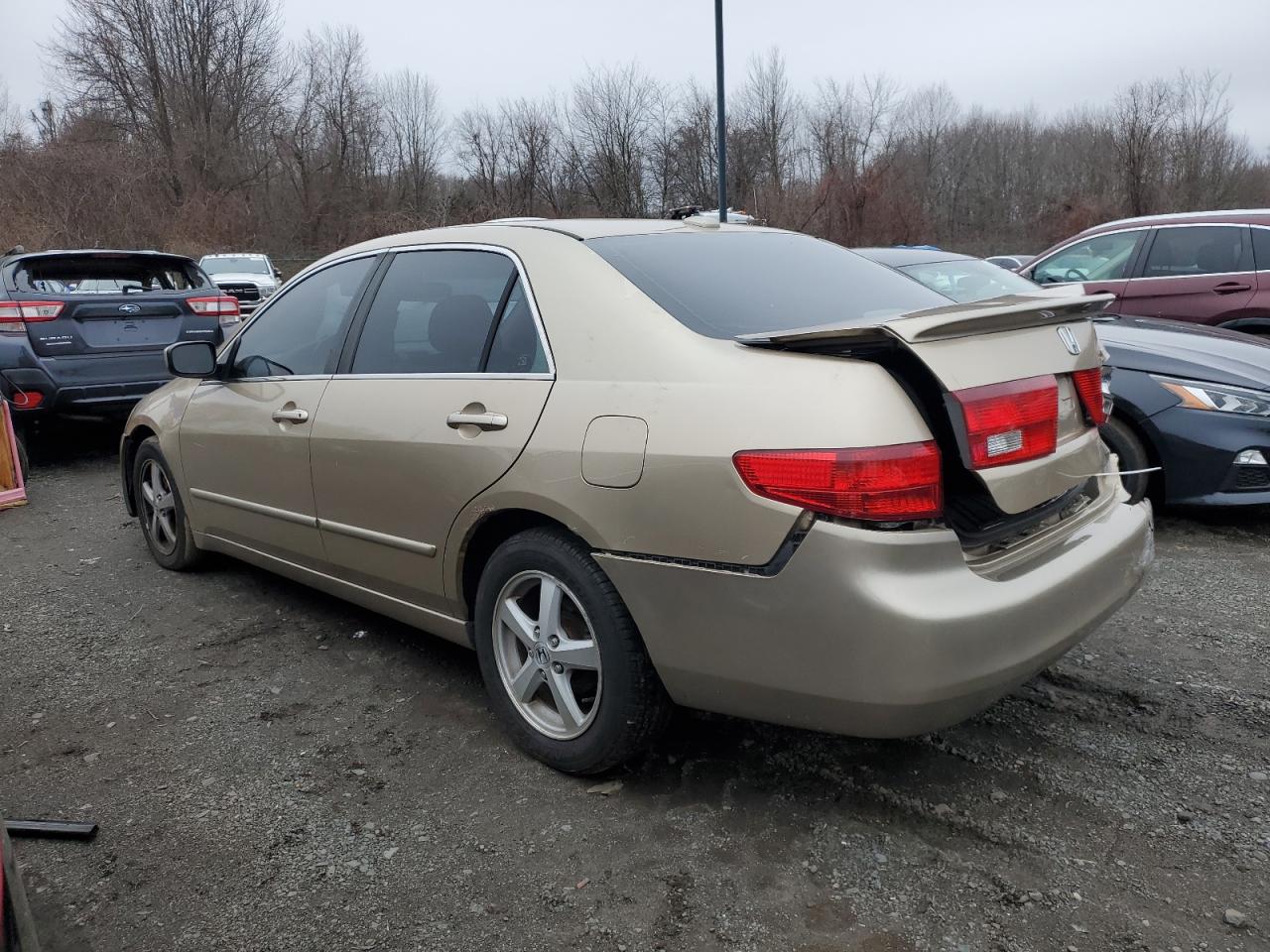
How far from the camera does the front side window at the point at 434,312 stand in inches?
117

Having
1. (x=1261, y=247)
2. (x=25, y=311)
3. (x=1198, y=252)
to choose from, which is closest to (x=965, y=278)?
(x=1198, y=252)

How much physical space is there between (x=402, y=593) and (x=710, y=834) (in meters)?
1.34

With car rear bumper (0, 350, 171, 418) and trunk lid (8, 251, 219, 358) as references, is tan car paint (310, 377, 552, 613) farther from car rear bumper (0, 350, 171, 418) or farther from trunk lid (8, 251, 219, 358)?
trunk lid (8, 251, 219, 358)

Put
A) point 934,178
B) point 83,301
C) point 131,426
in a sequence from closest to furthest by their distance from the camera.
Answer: point 131,426 < point 83,301 < point 934,178

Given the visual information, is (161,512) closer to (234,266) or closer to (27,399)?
(27,399)

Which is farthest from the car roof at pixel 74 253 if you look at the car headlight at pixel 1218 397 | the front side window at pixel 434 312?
the car headlight at pixel 1218 397

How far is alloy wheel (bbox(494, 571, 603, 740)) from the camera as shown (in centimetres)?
261

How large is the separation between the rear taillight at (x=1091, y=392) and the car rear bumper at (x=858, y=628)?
512 millimetres

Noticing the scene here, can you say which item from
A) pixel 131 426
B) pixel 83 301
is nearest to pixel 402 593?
pixel 131 426

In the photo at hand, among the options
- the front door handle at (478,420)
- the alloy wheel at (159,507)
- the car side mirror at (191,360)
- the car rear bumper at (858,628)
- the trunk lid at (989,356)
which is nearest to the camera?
the car rear bumper at (858,628)

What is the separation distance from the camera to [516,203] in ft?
123

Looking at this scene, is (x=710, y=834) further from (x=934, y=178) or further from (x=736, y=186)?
(x=934, y=178)

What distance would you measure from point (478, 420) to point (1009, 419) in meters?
1.43

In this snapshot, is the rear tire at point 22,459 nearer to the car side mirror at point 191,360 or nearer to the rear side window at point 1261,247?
the car side mirror at point 191,360
